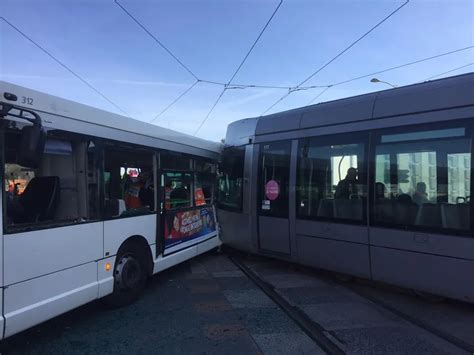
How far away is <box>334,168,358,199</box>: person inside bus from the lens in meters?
6.43

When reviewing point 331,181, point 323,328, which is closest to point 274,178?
point 331,181

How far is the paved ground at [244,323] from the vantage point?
14.8 ft

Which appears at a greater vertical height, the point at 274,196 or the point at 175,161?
the point at 175,161

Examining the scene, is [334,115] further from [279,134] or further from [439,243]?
[439,243]

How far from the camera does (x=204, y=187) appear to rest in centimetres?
917

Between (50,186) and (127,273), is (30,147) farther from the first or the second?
(127,273)

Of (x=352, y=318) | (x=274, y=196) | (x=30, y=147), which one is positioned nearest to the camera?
(x=30, y=147)

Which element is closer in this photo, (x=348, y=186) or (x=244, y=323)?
(x=244, y=323)

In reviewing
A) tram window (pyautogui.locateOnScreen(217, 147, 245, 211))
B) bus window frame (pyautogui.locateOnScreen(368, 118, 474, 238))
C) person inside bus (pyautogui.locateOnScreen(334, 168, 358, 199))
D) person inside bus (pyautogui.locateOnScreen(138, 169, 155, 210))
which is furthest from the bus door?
tram window (pyautogui.locateOnScreen(217, 147, 245, 211))

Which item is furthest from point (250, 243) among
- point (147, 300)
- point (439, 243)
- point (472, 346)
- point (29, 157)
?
point (29, 157)

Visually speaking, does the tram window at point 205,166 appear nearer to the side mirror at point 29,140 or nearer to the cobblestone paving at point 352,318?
the cobblestone paving at point 352,318

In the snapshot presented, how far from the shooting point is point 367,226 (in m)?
6.16

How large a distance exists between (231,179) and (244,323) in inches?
170

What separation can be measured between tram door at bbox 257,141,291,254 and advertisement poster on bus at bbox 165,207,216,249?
1.25 meters
